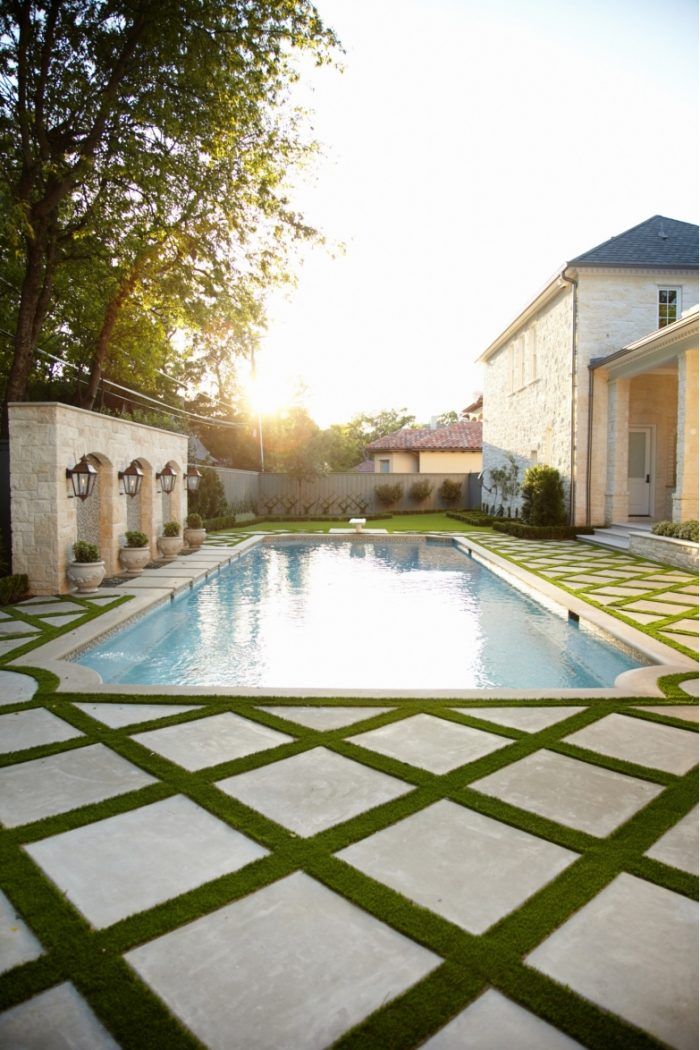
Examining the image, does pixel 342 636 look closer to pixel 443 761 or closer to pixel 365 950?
pixel 443 761

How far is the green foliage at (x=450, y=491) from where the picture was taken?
27312mm

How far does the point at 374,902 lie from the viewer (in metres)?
2.14

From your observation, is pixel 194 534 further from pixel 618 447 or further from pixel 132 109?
pixel 618 447

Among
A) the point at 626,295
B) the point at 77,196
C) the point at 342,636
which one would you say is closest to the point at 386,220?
the point at 342,636

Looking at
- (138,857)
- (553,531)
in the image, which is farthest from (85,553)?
(553,531)

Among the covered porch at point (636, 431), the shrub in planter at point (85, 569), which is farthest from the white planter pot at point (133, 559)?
the covered porch at point (636, 431)

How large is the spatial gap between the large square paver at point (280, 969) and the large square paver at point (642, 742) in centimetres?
196

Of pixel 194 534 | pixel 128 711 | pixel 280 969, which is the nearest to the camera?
pixel 280 969

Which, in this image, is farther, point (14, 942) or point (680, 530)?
point (680, 530)

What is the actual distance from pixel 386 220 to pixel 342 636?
4552 mm

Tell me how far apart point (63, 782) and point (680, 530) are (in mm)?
10239

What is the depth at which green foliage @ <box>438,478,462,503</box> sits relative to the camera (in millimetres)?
27312

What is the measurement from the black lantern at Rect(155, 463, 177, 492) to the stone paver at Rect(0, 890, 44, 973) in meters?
10.7

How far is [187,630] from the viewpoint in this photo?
7316mm
